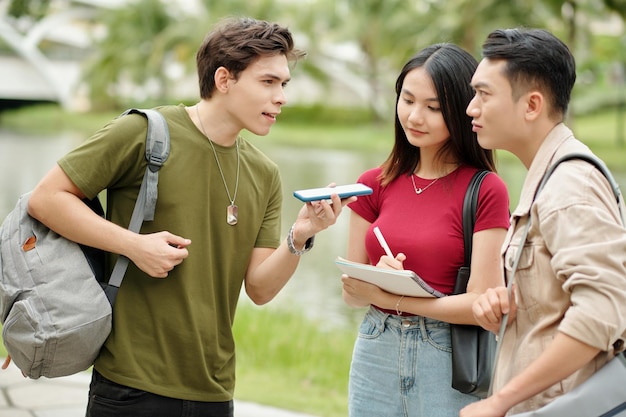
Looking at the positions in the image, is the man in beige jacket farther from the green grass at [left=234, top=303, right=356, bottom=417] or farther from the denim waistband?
the green grass at [left=234, top=303, right=356, bottom=417]

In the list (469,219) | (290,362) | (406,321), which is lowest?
(290,362)

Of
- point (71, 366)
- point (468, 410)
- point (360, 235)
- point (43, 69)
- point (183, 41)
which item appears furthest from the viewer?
point (43, 69)

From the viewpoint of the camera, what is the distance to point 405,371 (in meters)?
2.12

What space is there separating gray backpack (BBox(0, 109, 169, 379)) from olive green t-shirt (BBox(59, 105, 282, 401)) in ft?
0.13

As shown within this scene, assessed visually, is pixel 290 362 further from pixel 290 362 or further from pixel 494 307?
pixel 494 307

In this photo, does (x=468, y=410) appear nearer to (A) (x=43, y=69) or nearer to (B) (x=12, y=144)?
(B) (x=12, y=144)

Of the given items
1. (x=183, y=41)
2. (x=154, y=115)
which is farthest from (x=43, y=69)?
(x=154, y=115)

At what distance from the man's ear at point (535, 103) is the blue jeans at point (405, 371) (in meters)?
0.61

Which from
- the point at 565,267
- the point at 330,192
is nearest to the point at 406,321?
the point at 330,192

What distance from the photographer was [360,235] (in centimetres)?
229

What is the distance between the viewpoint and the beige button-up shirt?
1540 mm

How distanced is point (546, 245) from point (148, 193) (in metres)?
0.97

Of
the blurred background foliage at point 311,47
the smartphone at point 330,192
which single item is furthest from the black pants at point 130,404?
the blurred background foliage at point 311,47

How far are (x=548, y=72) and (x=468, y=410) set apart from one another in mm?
668
